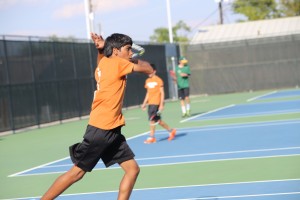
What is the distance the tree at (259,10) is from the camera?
74.2 metres

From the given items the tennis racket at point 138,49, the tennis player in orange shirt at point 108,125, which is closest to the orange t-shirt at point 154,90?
the tennis racket at point 138,49

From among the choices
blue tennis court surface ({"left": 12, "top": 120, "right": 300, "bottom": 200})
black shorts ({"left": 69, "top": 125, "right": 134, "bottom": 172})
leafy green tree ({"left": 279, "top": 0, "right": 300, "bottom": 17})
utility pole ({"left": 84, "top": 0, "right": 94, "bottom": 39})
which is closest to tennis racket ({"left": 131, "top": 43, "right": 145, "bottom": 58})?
black shorts ({"left": 69, "top": 125, "right": 134, "bottom": 172})

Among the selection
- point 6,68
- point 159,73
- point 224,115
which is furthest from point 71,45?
point 159,73

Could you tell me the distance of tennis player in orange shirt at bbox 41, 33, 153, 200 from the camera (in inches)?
269

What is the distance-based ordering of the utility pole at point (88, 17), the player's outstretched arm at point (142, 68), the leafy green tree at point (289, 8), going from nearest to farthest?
1. the player's outstretched arm at point (142, 68)
2. the utility pole at point (88, 17)
3. the leafy green tree at point (289, 8)

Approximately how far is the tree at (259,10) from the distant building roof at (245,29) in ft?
69.4

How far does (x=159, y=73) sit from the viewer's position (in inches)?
1412

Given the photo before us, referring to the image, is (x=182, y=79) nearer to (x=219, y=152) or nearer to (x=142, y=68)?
(x=219, y=152)

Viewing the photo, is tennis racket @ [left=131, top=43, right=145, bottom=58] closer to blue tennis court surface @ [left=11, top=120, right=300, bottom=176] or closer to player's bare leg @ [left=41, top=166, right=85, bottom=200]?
player's bare leg @ [left=41, top=166, right=85, bottom=200]

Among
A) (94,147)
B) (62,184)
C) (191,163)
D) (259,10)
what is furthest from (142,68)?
(259,10)

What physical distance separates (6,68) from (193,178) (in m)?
13.2

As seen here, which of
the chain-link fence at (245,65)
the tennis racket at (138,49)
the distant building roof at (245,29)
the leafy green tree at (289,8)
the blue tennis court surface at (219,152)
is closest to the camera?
the tennis racket at (138,49)

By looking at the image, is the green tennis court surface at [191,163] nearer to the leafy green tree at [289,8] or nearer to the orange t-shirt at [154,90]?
the orange t-shirt at [154,90]

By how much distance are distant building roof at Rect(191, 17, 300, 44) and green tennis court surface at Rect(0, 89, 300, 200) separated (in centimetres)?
3137
